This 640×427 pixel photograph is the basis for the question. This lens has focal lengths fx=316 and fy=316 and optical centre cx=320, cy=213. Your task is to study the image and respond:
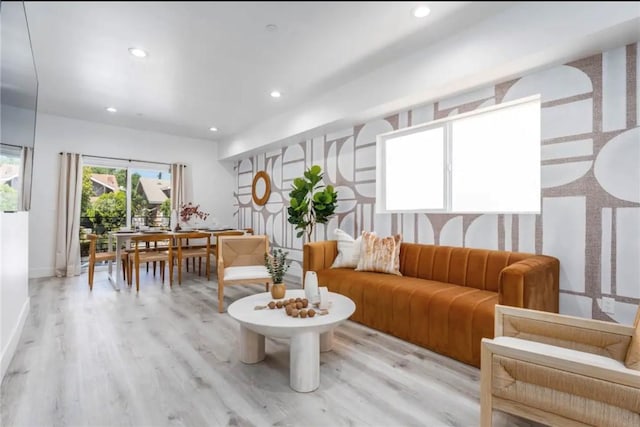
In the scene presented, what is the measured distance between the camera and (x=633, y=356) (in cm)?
115

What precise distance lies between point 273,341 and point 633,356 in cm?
197

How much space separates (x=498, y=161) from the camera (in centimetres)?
277

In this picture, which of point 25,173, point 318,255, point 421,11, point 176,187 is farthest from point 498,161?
point 176,187

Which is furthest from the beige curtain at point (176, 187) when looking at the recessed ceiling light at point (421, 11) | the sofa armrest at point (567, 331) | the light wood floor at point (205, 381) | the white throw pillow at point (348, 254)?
the recessed ceiling light at point (421, 11)

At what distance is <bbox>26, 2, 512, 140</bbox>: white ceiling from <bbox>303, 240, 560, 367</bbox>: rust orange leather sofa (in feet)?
5.14

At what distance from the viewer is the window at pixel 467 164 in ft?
8.43

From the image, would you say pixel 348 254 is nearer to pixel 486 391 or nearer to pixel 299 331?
pixel 299 331

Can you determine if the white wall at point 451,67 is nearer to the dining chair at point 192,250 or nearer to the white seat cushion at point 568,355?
the white seat cushion at point 568,355

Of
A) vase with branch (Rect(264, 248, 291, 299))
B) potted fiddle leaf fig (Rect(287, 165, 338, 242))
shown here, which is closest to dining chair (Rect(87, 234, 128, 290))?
potted fiddle leaf fig (Rect(287, 165, 338, 242))

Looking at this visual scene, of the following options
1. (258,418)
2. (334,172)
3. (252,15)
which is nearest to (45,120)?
(334,172)

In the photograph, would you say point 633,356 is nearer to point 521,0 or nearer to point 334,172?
point 521,0

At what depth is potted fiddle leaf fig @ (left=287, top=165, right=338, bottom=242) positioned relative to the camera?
12.1ft

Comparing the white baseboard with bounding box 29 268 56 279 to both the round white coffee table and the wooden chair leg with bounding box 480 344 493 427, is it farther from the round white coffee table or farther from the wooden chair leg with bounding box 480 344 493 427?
the wooden chair leg with bounding box 480 344 493 427

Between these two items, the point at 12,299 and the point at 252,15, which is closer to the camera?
the point at 252,15
